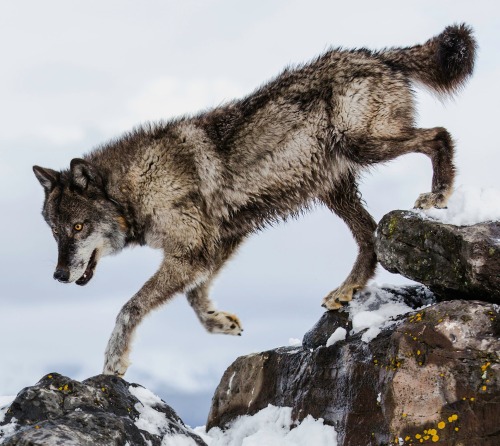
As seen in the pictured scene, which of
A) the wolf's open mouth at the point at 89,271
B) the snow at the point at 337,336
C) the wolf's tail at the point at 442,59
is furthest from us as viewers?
the wolf's open mouth at the point at 89,271

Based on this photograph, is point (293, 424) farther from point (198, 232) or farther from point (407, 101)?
point (407, 101)

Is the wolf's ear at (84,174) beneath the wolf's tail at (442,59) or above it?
beneath

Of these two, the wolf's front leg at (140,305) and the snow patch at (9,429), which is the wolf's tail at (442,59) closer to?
the wolf's front leg at (140,305)

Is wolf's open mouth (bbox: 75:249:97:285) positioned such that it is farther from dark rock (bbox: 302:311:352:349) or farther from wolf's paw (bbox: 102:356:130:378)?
dark rock (bbox: 302:311:352:349)

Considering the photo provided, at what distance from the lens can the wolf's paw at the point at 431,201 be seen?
258 inches

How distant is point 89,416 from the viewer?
4.78 m

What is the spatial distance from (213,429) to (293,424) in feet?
3.19

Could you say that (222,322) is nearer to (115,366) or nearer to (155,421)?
(115,366)

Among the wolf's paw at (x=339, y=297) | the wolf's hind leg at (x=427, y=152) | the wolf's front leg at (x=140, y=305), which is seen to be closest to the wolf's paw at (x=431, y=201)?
the wolf's hind leg at (x=427, y=152)

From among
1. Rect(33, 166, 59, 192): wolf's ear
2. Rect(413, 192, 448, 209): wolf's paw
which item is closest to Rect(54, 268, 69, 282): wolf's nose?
Rect(33, 166, 59, 192): wolf's ear

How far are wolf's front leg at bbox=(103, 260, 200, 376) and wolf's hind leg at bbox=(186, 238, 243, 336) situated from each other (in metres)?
0.63

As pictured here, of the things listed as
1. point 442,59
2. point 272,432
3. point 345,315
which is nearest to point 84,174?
point 345,315

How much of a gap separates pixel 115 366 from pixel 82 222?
5.30 feet

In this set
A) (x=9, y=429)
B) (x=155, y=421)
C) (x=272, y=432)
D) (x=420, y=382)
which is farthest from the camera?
(x=272, y=432)
